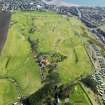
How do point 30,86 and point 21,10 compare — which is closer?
point 30,86

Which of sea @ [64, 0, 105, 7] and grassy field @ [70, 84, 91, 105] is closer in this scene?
grassy field @ [70, 84, 91, 105]

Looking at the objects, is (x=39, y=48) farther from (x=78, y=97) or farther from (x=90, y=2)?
(x=90, y=2)

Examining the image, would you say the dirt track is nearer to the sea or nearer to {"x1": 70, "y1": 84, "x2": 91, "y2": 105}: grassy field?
{"x1": 70, "y1": 84, "x2": 91, "y2": 105}: grassy field

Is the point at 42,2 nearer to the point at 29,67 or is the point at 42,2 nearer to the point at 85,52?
the point at 85,52

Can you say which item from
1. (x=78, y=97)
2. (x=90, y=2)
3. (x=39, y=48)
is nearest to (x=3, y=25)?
(x=39, y=48)

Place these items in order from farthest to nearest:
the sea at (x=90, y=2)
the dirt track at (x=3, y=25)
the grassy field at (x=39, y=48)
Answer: the sea at (x=90, y=2) < the dirt track at (x=3, y=25) < the grassy field at (x=39, y=48)

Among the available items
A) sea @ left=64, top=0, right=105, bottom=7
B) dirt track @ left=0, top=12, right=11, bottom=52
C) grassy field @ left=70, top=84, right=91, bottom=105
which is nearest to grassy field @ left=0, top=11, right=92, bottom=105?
dirt track @ left=0, top=12, right=11, bottom=52

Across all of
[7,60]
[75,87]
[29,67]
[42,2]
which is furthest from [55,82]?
[42,2]

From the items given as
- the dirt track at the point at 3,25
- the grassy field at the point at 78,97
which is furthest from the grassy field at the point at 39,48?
the grassy field at the point at 78,97

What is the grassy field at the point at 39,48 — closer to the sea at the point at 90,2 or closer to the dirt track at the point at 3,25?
the dirt track at the point at 3,25
